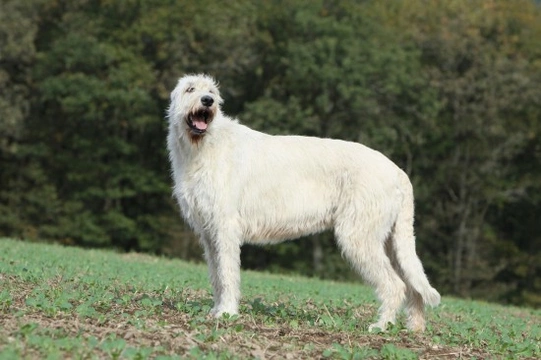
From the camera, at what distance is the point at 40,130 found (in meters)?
38.6

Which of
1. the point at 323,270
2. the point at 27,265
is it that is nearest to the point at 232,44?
the point at 323,270

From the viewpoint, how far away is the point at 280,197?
10.4 meters

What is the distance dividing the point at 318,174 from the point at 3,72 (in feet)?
91.1

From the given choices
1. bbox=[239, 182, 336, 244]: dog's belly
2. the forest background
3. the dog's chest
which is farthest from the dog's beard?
the forest background

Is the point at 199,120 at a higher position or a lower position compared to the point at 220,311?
higher

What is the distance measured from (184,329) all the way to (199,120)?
2.42m

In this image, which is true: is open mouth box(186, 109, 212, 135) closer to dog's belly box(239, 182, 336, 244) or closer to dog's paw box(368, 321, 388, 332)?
dog's belly box(239, 182, 336, 244)

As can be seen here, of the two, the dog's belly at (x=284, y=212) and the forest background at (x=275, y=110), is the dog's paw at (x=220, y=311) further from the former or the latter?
the forest background at (x=275, y=110)

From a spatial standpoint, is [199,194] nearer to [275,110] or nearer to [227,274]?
[227,274]

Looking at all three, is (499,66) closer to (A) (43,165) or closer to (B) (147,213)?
(B) (147,213)

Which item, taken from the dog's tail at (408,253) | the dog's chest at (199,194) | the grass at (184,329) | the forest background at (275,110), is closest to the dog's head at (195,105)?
the dog's chest at (199,194)

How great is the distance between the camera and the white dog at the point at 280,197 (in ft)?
33.0

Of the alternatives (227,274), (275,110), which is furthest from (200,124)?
(275,110)

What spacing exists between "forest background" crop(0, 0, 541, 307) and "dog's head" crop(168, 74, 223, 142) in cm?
2658
